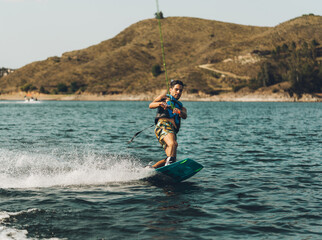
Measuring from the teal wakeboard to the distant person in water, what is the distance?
0.19 metres

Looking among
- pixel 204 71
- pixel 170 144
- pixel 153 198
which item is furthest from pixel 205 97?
pixel 153 198

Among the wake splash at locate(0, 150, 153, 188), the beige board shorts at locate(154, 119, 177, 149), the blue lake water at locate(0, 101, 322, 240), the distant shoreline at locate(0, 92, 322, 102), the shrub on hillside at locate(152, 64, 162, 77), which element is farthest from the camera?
the shrub on hillside at locate(152, 64, 162, 77)

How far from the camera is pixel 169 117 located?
980 cm

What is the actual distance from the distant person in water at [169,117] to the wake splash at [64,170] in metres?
0.92

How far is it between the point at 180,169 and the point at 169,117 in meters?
1.38

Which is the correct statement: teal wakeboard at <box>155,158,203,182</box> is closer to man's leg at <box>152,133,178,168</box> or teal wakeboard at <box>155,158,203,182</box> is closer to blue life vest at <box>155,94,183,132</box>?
man's leg at <box>152,133,178,168</box>

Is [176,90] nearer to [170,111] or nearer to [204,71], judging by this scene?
[170,111]

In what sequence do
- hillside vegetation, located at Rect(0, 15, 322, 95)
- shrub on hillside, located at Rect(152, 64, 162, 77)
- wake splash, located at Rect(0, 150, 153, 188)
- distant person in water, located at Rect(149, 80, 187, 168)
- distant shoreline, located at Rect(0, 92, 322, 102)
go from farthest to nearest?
shrub on hillside, located at Rect(152, 64, 162, 77) < hillside vegetation, located at Rect(0, 15, 322, 95) < distant shoreline, located at Rect(0, 92, 322, 102) < wake splash, located at Rect(0, 150, 153, 188) < distant person in water, located at Rect(149, 80, 187, 168)

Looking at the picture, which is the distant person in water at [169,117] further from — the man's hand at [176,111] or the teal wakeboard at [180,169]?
the teal wakeboard at [180,169]

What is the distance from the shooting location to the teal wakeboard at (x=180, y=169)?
930 cm

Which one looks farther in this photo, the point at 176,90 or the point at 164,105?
the point at 176,90

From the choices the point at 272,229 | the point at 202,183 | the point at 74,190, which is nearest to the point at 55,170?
the point at 74,190

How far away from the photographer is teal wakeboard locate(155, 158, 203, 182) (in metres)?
9.30

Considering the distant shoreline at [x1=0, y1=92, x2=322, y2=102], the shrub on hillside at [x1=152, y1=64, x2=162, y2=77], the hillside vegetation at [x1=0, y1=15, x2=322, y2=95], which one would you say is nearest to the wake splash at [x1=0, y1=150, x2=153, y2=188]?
the distant shoreline at [x1=0, y1=92, x2=322, y2=102]
